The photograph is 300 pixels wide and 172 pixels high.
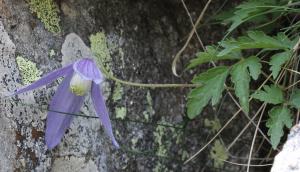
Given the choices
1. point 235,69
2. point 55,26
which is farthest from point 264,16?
point 55,26

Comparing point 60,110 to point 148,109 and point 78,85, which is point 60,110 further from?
point 148,109

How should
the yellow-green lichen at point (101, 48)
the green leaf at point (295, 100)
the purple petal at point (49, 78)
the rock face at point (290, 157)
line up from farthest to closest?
the yellow-green lichen at point (101, 48) → the green leaf at point (295, 100) → the purple petal at point (49, 78) → the rock face at point (290, 157)

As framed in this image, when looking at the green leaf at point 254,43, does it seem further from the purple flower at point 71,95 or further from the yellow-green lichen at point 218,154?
the yellow-green lichen at point 218,154

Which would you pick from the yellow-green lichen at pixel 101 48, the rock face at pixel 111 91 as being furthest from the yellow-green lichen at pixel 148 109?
the yellow-green lichen at pixel 101 48

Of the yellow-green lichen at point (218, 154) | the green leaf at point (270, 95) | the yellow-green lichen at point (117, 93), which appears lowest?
the yellow-green lichen at point (218, 154)

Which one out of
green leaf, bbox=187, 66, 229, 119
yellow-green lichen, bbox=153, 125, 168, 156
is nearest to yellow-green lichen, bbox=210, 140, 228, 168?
yellow-green lichen, bbox=153, 125, 168, 156

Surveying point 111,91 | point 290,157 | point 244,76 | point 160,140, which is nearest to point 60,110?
point 111,91
